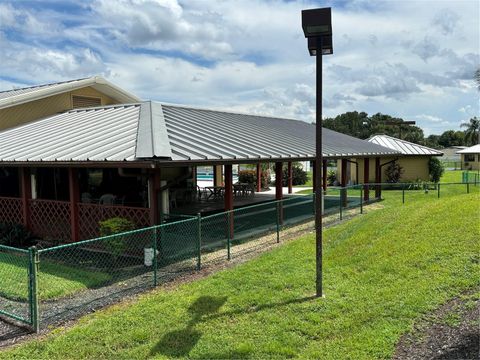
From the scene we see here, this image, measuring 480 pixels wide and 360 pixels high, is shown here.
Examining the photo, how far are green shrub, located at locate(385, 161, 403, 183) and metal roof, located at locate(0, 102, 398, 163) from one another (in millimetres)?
13730

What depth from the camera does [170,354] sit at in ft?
17.0

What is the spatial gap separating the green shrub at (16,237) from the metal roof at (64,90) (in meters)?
5.64

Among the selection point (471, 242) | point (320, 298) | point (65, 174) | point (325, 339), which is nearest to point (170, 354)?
point (325, 339)

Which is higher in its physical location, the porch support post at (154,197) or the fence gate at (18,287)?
the porch support post at (154,197)

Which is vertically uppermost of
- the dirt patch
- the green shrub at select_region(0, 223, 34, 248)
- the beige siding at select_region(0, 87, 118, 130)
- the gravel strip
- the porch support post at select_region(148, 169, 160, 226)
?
the beige siding at select_region(0, 87, 118, 130)

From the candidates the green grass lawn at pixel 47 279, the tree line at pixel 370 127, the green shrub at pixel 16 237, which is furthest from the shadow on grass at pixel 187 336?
the tree line at pixel 370 127

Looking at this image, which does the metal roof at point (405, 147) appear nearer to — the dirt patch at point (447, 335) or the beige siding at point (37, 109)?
the beige siding at point (37, 109)

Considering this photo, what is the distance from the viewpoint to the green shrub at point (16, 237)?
1212 cm

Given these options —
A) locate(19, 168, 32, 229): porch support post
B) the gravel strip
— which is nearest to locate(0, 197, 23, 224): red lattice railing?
locate(19, 168, 32, 229): porch support post

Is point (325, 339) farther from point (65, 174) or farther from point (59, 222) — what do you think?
point (65, 174)

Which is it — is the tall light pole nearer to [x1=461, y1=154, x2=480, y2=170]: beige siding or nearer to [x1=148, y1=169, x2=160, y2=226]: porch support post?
[x1=148, y1=169, x2=160, y2=226]: porch support post

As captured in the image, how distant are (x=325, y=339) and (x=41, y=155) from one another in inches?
354

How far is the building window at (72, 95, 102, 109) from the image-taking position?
18.6 metres

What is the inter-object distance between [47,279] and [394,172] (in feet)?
91.0
